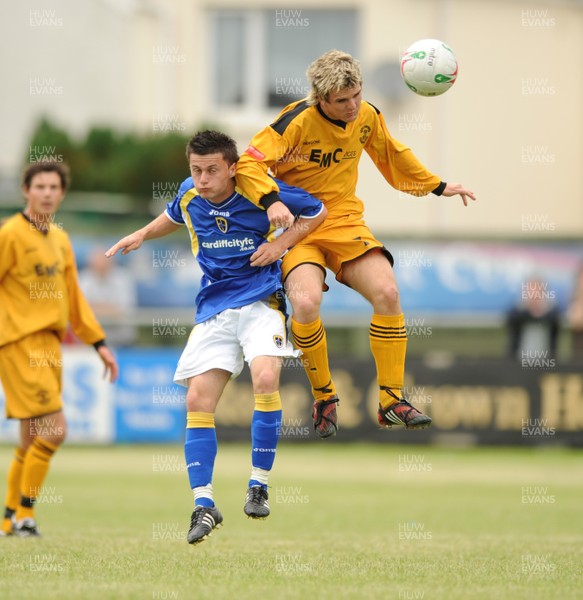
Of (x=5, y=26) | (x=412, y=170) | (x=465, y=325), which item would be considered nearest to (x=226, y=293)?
(x=412, y=170)

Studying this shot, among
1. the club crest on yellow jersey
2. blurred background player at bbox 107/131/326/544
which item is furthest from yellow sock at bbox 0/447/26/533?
the club crest on yellow jersey

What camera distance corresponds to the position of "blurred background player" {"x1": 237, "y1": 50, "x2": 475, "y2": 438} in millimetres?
7914

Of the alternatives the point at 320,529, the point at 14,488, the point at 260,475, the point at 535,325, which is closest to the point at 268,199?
the point at 260,475

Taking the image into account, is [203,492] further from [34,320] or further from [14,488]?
[14,488]

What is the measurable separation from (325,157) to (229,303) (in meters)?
1.17

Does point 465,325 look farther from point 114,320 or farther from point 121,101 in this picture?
point 121,101

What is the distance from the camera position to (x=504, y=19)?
2092 centimetres

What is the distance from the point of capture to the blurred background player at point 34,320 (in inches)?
380

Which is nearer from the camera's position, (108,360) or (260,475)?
(260,475)

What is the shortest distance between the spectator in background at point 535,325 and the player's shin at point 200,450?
33.0 ft

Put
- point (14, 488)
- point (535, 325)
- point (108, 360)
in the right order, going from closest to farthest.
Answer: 1. point (108, 360)
2. point (14, 488)
3. point (535, 325)

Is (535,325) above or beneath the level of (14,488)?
above

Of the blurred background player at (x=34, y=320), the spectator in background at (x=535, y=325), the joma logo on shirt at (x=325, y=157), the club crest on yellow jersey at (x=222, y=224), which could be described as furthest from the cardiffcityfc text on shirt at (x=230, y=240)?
the spectator in background at (x=535, y=325)

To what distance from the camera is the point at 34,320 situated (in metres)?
9.71
